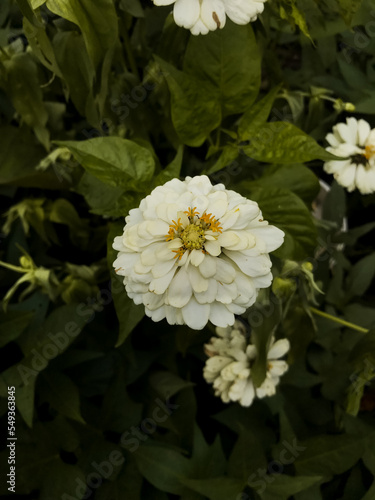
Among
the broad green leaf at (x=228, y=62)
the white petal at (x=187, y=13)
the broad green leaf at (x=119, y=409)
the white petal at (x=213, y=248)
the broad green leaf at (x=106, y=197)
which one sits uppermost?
the white petal at (x=187, y=13)

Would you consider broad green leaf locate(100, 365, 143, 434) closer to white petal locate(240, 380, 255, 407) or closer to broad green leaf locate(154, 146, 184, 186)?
white petal locate(240, 380, 255, 407)

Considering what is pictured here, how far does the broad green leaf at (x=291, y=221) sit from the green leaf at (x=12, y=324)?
27cm

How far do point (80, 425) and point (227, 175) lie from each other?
1.12 feet

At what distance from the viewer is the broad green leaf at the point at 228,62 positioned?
430 mm

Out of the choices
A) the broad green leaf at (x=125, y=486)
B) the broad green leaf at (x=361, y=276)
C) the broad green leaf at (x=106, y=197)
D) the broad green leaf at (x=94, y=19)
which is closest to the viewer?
the broad green leaf at (x=94, y=19)

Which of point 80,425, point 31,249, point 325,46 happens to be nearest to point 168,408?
point 80,425

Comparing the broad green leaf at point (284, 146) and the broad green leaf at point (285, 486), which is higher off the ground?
the broad green leaf at point (284, 146)

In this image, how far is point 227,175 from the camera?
1.82ft

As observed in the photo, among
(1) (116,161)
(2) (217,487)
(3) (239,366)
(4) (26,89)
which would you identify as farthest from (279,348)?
(4) (26,89)

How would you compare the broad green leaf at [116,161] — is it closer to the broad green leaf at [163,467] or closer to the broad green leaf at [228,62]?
the broad green leaf at [228,62]

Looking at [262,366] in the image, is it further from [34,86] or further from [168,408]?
[34,86]

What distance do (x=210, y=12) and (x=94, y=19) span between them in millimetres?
87

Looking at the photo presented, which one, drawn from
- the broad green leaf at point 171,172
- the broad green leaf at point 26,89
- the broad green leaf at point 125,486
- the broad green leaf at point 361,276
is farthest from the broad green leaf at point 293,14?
the broad green leaf at point 125,486

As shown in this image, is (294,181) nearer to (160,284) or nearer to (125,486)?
(160,284)
